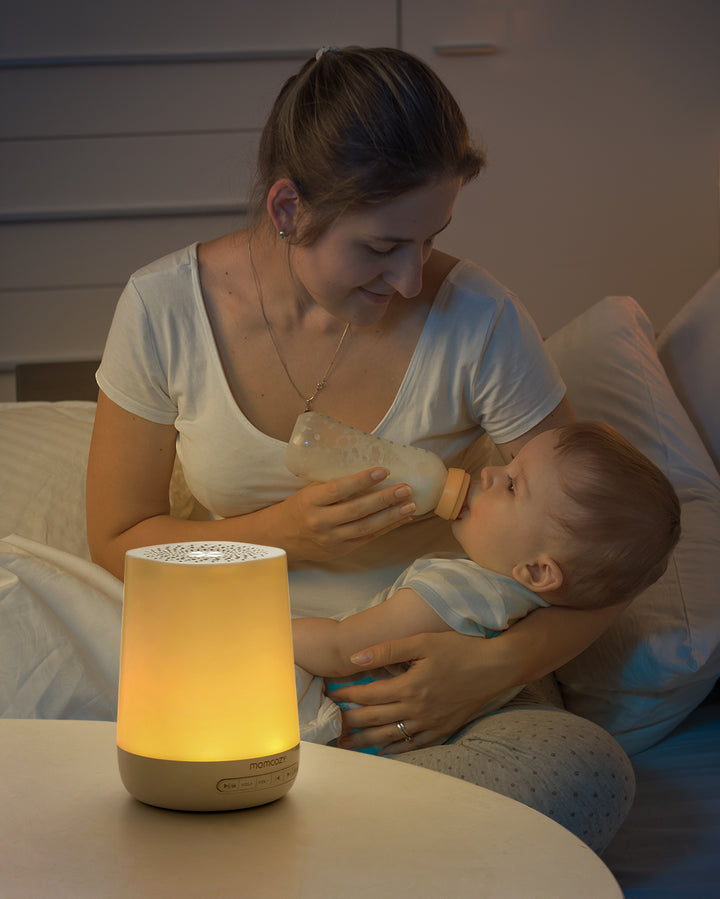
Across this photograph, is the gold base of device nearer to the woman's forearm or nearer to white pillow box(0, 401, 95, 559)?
the woman's forearm

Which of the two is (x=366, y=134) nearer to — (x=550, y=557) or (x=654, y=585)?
(x=550, y=557)

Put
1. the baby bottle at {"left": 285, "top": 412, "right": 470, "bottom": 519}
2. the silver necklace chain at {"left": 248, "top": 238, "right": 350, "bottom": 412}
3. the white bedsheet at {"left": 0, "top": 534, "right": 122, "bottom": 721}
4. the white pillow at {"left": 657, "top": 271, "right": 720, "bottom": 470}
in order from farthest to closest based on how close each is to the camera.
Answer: the white pillow at {"left": 657, "top": 271, "right": 720, "bottom": 470} < the silver necklace chain at {"left": 248, "top": 238, "right": 350, "bottom": 412} < the baby bottle at {"left": 285, "top": 412, "right": 470, "bottom": 519} < the white bedsheet at {"left": 0, "top": 534, "right": 122, "bottom": 721}

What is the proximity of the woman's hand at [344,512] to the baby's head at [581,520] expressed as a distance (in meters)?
0.13

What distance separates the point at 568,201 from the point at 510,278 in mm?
223

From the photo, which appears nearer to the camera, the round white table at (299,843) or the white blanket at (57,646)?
the round white table at (299,843)

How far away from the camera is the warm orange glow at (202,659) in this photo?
0.58 metres

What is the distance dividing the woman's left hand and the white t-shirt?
0.73ft

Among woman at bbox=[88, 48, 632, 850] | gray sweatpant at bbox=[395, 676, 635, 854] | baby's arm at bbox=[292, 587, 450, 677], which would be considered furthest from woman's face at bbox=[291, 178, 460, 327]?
gray sweatpant at bbox=[395, 676, 635, 854]

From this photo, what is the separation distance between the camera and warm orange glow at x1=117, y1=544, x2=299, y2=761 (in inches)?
22.8

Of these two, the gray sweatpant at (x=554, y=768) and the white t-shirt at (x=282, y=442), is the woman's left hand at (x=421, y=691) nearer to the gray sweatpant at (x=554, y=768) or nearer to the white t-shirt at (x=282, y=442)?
the gray sweatpant at (x=554, y=768)

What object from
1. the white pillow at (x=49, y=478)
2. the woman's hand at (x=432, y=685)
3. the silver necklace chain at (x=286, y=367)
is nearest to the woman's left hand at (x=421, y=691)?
the woman's hand at (x=432, y=685)

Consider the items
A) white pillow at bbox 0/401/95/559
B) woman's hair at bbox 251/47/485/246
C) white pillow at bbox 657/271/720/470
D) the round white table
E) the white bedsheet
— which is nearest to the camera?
the round white table

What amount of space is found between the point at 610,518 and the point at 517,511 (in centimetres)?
11

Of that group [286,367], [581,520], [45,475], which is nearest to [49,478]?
[45,475]
